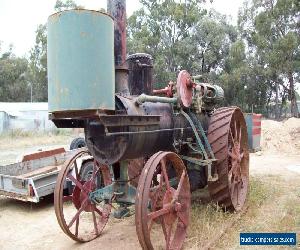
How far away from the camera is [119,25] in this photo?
439 cm

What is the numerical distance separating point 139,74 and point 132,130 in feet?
3.96

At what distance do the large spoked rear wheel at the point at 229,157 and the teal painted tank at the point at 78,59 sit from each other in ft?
7.52

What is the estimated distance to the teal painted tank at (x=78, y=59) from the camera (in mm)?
3645

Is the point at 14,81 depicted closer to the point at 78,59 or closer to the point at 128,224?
the point at 128,224

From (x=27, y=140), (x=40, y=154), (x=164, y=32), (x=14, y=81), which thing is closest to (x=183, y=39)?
(x=164, y=32)

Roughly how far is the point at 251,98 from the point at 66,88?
28261mm

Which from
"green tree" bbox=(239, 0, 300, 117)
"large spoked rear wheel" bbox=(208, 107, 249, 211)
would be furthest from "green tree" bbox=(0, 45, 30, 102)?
"large spoked rear wheel" bbox=(208, 107, 249, 211)

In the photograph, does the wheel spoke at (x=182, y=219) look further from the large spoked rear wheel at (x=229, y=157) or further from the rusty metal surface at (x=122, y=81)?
the rusty metal surface at (x=122, y=81)

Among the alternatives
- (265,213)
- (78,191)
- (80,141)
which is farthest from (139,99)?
(80,141)

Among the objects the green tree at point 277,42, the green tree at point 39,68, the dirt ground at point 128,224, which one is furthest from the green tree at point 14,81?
the dirt ground at point 128,224

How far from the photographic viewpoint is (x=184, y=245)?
4.62m

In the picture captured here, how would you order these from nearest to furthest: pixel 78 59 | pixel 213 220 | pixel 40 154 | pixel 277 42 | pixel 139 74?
pixel 78 59
pixel 139 74
pixel 213 220
pixel 40 154
pixel 277 42

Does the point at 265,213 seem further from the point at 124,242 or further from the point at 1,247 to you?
the point at 1,247

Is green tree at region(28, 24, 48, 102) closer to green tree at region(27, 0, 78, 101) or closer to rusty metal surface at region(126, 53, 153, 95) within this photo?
green tree at region(27, 0, 78, 101)
